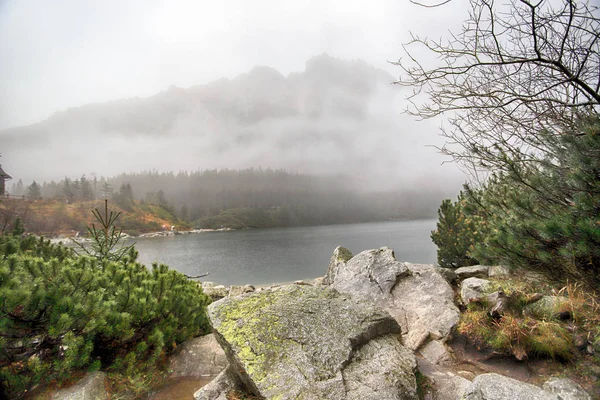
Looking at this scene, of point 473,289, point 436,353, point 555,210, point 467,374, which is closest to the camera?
point 555,210

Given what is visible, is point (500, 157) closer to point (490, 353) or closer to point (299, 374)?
point (490, 353)

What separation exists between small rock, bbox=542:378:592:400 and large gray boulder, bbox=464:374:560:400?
0.08 m

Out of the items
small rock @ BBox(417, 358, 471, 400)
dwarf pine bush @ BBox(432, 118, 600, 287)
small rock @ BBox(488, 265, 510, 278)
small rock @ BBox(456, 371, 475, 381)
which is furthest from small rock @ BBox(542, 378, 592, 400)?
small rock @ BBox(488, 265, 510, 278)

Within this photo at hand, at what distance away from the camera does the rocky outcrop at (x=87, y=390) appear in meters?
3.86

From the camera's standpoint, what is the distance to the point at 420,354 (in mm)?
5734

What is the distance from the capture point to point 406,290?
750cm

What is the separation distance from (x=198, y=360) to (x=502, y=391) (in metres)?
4.95

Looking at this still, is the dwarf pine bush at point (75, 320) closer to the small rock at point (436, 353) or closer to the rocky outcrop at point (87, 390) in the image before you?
the rocky outcrop at point (87, 390)

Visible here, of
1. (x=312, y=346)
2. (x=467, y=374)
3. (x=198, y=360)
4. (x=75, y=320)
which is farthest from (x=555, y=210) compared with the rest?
(x=75, y=320)

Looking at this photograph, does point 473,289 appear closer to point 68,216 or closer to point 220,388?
point 220,388

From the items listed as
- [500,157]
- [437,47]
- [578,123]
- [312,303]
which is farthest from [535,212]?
[312,303]

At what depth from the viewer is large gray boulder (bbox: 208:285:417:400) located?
3498mm

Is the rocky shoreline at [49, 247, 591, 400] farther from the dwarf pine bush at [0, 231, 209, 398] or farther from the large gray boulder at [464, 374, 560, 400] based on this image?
the dwarf pine bush at [0, 231, 209, 398]

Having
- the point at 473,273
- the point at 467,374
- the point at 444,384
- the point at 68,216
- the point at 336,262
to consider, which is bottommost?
the point at 467,374
